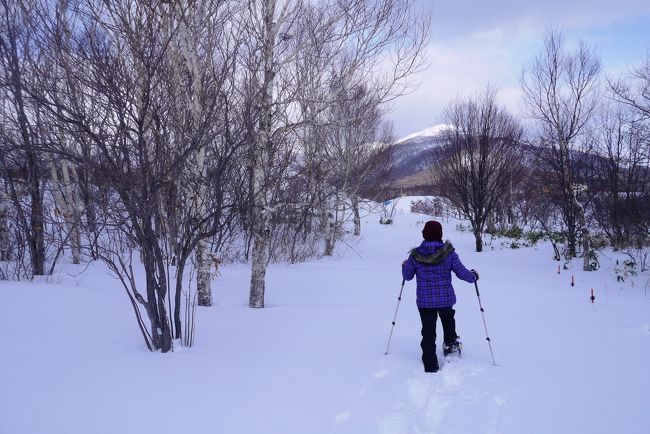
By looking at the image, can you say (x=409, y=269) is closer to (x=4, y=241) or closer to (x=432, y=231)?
(x=432, y=231)

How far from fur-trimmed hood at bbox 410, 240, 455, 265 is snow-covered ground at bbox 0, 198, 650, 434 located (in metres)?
1.11

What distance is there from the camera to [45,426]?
109 inches

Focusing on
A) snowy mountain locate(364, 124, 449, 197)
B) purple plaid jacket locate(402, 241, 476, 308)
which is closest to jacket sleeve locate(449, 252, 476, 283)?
purple plaid jacket locate(402, 241, 476, 308)

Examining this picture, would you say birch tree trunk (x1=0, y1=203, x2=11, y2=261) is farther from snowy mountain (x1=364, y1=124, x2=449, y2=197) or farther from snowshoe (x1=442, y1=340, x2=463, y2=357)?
snowy mountain (x1=364, y1=124, x2=449, y2=197)

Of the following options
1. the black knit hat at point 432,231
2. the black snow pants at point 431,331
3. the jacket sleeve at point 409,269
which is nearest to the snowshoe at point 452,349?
the black snow pants at point 431,331

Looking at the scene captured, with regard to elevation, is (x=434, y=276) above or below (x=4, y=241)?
below

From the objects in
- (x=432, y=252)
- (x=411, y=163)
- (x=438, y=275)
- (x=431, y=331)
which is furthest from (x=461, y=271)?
(x=411, y=163)

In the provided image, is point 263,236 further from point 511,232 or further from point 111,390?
point 511,232

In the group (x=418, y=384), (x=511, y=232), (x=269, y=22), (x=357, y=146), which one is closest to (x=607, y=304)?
(x=418, y=384)

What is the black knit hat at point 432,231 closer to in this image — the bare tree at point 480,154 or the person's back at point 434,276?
the person's back at point 434,276

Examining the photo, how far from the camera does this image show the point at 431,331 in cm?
434

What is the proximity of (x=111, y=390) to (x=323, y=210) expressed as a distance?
41.0 ft

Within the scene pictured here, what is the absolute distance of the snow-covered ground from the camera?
3.11 m

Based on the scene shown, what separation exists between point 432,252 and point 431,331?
82 centimetres
